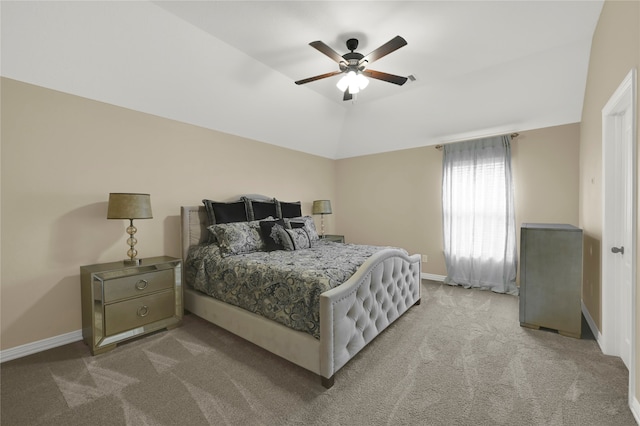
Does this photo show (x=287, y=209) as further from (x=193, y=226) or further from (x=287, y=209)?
(x=193, y=226)

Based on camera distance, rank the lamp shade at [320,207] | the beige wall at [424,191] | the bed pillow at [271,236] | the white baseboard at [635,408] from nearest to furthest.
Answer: the white baseboard at [635,408]
the bed pillow at [271,236]
the beige wall at [424,191]
the lamp shade at [320,207]

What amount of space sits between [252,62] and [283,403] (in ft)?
10.9

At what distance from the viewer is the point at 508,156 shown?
3.78m

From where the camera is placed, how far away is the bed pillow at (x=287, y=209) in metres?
4.09

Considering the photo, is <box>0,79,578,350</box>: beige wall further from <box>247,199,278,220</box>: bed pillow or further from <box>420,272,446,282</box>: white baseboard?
<box>247,199,278,220</box>: bed pillow

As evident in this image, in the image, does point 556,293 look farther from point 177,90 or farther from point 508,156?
point 177,90

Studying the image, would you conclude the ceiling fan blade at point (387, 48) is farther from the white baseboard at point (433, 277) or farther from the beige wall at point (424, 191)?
the white baseboard at point (433, 277)

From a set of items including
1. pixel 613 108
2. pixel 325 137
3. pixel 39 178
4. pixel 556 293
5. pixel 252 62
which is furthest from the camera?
pixel 325 137

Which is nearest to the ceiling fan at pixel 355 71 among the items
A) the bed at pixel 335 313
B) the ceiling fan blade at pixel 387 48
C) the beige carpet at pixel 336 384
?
the ceiling fan blade at pixel 387 48

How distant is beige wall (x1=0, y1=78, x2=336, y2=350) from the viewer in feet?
7.33

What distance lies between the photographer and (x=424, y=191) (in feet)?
15.1

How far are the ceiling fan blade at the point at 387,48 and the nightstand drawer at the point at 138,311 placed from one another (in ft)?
9.74

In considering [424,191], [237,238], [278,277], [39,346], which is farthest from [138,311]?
[424,191]

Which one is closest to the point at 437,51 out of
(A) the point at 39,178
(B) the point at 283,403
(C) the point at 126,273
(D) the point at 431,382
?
(D) the point at 431,382
